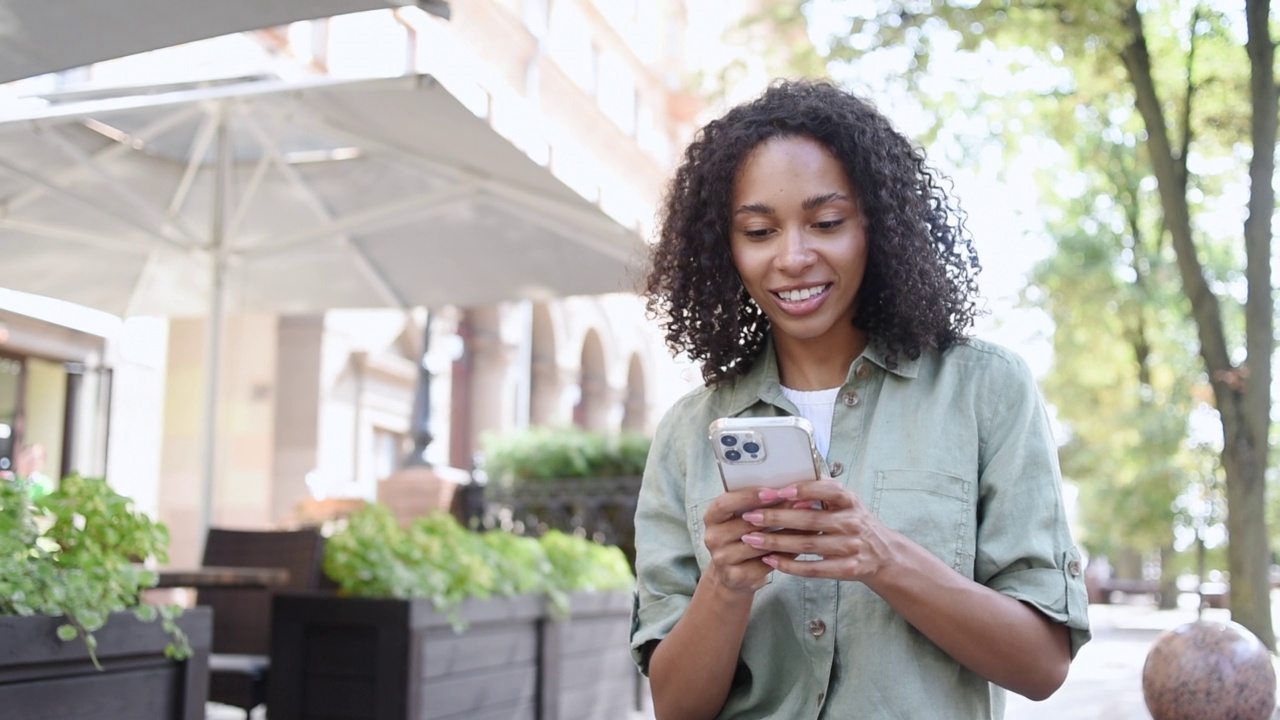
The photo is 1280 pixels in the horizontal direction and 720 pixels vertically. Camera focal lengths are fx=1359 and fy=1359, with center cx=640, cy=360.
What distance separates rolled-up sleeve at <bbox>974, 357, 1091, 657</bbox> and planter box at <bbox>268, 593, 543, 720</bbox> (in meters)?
3.44

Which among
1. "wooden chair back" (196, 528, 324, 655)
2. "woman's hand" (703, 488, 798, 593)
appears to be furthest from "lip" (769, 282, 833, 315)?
"wooden chair back" (196, 528, 324, 655)

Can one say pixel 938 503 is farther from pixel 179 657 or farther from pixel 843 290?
pixel 179 657

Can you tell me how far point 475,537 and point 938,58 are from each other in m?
7.38

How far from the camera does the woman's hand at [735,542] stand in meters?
1.69

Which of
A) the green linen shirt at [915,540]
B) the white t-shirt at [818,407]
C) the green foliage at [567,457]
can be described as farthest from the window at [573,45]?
the green linen shirt at [915,540]

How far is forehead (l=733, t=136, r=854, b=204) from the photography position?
1.99 meters

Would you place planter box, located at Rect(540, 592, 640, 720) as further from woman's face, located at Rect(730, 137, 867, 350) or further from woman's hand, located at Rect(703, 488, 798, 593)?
woman's hand, located at Rect(703, 488, 798, 593)

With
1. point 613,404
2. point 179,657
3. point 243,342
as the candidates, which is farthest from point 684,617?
point 613,404

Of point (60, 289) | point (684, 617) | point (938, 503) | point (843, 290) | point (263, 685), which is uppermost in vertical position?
point (60, 289)

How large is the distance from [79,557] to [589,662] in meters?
3.85

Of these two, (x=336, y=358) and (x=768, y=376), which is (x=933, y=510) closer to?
(x=768, y=376)

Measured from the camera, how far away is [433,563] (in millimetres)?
5340

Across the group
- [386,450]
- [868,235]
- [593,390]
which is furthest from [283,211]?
[593,390]

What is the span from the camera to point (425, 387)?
43.5 feet
